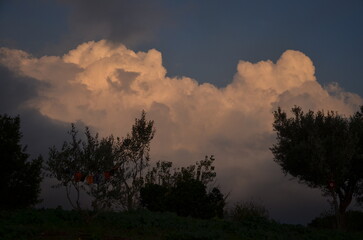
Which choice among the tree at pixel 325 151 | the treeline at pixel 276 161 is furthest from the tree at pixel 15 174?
the tree at pixel 325 151

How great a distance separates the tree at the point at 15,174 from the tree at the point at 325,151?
2258 centimetres

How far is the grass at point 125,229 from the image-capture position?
1956 cm

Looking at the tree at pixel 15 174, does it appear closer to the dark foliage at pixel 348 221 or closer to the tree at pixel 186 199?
the tree at pixel 186 199

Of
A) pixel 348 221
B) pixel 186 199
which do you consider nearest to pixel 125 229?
pixel 186 199

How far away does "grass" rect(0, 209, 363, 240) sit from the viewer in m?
19.6

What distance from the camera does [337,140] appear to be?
37.5 meters

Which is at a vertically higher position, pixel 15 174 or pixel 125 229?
pixel 15 174

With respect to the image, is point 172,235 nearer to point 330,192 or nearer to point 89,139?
point 89,139

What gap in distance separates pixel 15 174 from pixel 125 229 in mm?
16087

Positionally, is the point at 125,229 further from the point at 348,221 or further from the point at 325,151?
the point at 348,221

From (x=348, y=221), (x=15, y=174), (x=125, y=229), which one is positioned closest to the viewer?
Answer: (x=125, y=229)

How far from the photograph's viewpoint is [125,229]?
23.0 metres

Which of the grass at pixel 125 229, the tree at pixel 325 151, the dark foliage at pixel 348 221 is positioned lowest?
the grass at pixel 125 229

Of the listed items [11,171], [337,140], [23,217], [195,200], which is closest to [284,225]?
[195,200]
